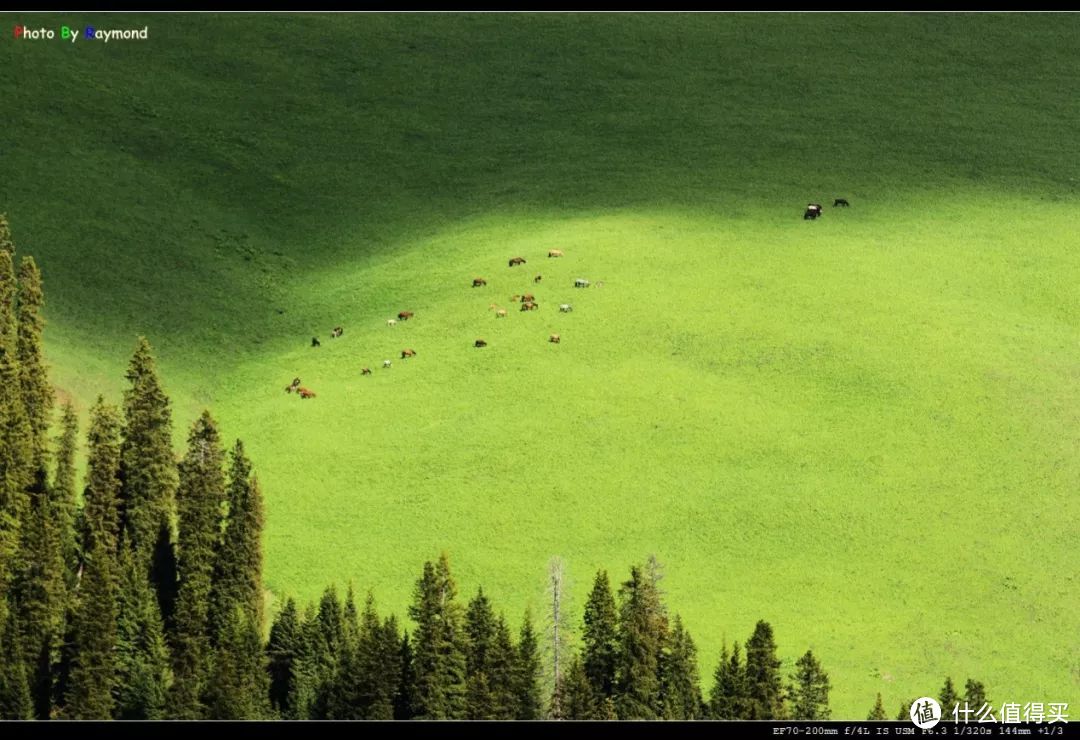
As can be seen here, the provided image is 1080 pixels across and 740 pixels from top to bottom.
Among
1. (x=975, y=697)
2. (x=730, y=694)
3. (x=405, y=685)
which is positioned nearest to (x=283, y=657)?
(x=405, y=685)

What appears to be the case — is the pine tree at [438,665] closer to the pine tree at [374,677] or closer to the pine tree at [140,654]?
the pine tree at [374,677]

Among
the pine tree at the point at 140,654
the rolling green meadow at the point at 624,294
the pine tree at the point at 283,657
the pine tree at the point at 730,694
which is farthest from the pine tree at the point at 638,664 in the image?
the pine tree at the point at 140,654

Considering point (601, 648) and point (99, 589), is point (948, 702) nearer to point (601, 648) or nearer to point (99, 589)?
point (601, 648)

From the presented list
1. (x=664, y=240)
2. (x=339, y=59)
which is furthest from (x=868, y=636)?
(x=339, y=59)

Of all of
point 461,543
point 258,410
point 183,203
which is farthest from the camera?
point 183,203

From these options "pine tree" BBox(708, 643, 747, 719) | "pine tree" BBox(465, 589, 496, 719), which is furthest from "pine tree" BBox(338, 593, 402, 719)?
"pine tree" BBox(708, 643, 747, 719)

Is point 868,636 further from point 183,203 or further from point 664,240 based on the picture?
point 183,203
